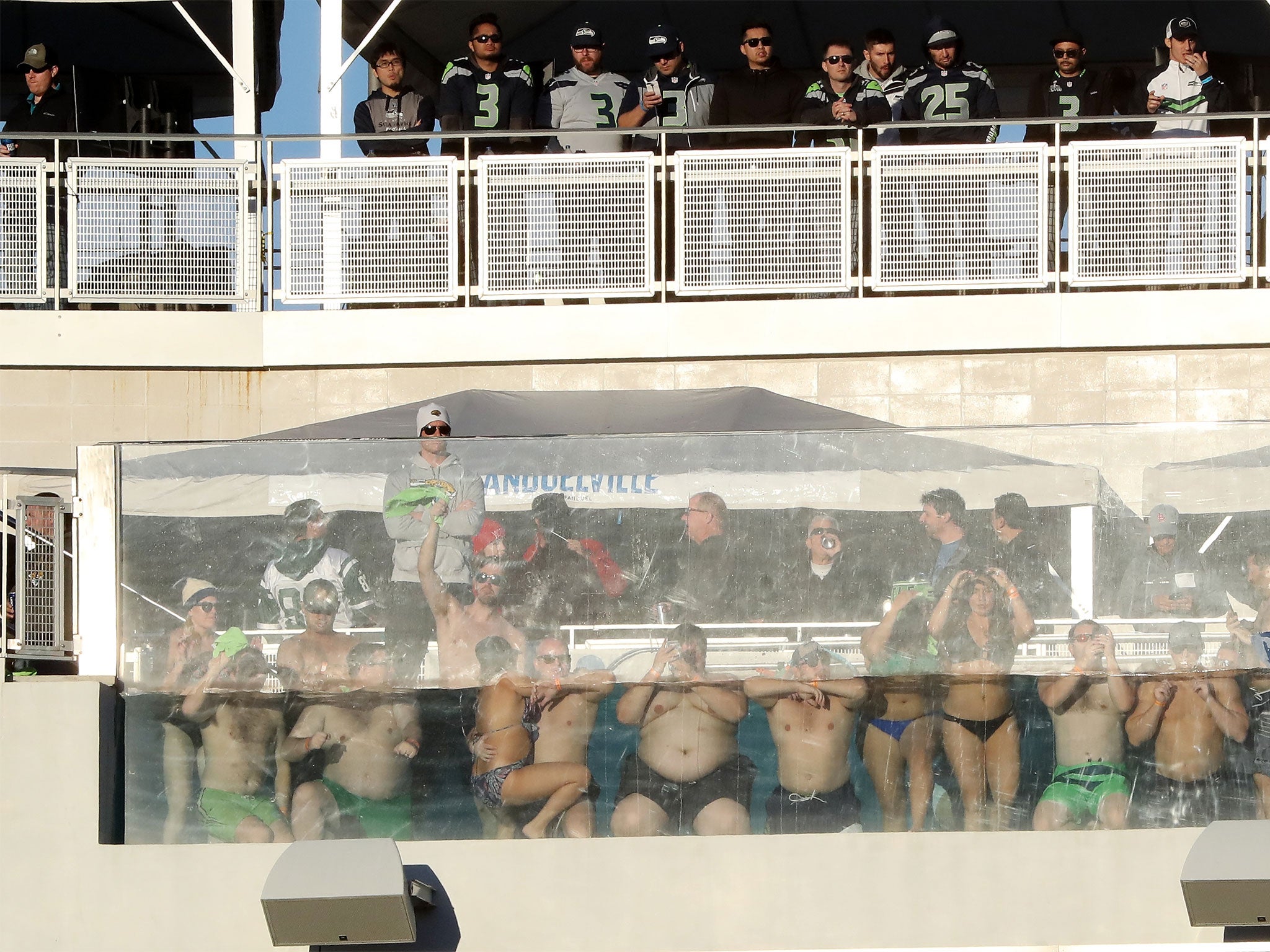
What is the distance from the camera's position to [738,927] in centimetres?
823

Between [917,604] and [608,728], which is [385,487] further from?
[917,604]

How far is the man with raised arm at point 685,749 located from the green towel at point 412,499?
4.01ft

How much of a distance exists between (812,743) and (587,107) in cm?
606

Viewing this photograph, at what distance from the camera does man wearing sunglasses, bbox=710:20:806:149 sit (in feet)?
42.7

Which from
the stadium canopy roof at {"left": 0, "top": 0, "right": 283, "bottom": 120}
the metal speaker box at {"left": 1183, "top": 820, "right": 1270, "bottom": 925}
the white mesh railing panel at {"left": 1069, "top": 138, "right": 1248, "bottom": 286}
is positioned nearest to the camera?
the metal speaker box at {"left": 1183, "top": 820, "right": 1270, "bottom": 925}

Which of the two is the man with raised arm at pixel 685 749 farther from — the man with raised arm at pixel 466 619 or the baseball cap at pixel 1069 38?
the baseball cap at pixel 1069 38

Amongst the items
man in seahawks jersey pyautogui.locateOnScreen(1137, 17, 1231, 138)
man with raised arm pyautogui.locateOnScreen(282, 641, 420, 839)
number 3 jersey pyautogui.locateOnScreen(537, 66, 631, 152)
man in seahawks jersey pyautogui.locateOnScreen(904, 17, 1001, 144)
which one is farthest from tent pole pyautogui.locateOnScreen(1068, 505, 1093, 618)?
number 3 jersey pyautogui.locateOnScreen(537, 66, 631, 152)

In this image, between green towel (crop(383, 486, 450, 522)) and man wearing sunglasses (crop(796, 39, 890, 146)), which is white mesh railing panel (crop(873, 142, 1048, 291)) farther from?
green towel (crop(383, 486, 450, 522))

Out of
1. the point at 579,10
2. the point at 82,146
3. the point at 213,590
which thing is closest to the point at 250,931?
the point at 213,590

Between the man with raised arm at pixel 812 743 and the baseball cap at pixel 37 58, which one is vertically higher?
the baseball cap at pixel 37 58

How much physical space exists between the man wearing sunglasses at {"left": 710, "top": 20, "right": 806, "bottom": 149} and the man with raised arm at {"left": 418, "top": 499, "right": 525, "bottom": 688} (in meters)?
5.54

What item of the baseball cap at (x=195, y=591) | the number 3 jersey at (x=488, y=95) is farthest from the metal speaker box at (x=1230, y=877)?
the number 3 jersey at (x=488, y=95)

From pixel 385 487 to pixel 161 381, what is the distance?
16.1 feet

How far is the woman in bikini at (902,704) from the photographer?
8.31 m
